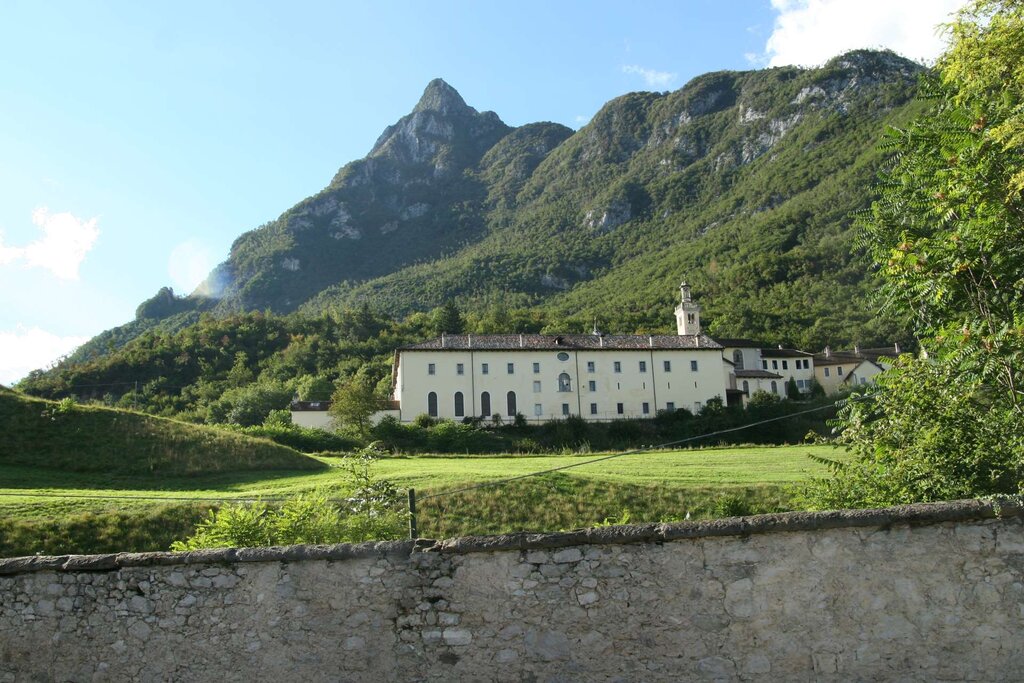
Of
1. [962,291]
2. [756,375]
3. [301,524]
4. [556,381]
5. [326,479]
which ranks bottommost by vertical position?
[326,479]

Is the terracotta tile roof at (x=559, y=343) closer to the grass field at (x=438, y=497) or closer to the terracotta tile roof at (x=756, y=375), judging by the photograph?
the terracotta tile roof at (x=756, y=375)

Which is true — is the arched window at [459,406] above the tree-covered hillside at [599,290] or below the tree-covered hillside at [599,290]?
below

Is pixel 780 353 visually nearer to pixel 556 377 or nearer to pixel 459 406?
pixel 556 377

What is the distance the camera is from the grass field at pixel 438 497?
21484 mm

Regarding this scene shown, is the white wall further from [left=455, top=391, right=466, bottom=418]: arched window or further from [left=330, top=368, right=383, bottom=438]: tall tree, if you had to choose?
[left=330, top=368, right=383, bottom=438]: tall tree

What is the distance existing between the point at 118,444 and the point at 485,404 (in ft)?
122

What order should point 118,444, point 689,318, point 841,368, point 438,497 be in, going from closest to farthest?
point 438,497 → point 118,444 → point 689,318 → point 841,368

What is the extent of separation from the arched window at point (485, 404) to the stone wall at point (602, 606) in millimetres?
63245

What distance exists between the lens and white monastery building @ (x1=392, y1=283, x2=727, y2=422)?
70.0 metres

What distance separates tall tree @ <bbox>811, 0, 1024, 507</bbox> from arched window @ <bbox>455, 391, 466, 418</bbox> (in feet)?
193

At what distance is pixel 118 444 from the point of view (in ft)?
122

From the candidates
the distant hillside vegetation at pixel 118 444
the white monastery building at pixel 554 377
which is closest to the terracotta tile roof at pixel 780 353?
the white monastery building at pixel 554 377

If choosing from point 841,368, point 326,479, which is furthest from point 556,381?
point 326,479

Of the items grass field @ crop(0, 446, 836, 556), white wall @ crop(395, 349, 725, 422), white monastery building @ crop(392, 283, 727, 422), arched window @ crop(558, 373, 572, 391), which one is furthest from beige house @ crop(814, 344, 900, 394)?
grass field @ crop(0, 446, 836, 556)
